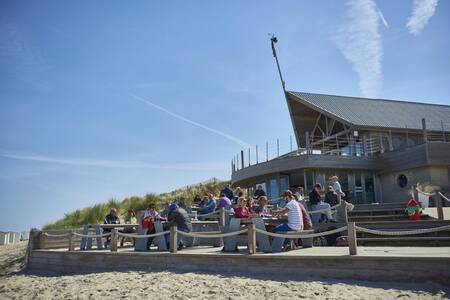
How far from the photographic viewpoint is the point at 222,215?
1267 cm

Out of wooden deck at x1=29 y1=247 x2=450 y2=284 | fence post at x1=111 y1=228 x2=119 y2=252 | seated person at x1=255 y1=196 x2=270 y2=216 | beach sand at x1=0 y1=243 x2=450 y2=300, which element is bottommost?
beach sand at x1=0 y1=243 x2=450 y2=300

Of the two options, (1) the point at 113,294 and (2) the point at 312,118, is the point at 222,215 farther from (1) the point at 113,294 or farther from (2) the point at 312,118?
(2) the point at 312,118

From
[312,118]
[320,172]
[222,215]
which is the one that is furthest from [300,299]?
[312,118]

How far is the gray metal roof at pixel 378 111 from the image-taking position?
24.8m

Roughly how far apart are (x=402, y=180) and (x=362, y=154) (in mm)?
2620

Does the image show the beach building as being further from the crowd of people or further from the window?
the crowd of people

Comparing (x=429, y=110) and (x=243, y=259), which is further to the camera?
(x=429, y=110)

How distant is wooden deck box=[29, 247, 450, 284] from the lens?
6605mm

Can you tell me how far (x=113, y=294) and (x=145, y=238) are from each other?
3.22 m

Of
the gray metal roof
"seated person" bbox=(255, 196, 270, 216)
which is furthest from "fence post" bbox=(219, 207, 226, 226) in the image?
the gray metal roof

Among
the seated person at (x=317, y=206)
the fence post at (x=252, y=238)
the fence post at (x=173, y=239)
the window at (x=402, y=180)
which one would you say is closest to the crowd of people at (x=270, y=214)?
the seated person at (x=317, y=206)

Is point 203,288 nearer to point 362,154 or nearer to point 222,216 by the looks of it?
point 222,216

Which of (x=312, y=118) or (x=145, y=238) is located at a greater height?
(x=312, y=118)


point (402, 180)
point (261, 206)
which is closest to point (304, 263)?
point (261, 206)
